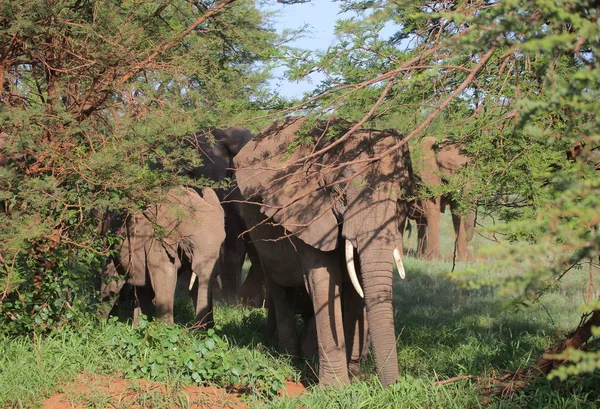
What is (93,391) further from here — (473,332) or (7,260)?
(473,332)

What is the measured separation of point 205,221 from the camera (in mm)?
9039

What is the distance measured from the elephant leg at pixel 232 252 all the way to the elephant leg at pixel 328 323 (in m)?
5.32

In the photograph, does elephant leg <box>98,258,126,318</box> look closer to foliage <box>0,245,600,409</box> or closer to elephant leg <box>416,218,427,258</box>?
foliage <box>0,245,600,409</box>

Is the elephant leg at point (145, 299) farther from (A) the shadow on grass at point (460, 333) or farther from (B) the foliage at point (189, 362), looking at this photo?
(A) the shadow on grass at point (460, 333)

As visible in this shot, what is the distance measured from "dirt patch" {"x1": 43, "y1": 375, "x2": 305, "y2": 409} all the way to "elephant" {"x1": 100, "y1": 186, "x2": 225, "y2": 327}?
182cm

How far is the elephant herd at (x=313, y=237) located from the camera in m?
6.57

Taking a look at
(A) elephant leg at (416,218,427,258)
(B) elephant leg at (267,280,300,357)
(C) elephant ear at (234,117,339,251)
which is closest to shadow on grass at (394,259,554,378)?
(B) elephant leg at (267,280,300,357)

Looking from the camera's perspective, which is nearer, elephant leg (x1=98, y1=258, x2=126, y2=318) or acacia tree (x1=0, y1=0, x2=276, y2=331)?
acacia tree (x1=0, y1=0, x2=276, y2=331)

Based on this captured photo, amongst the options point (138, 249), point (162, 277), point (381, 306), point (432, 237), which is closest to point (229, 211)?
point (138, 249)

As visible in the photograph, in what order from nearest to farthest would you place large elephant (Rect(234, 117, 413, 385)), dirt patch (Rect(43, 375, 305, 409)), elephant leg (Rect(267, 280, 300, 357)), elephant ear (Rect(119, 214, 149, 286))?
1. dirt patch (Rect(43, 375, 305, 409))
2. large elephant (Rect(234, 117, 413, 385))
3. elephant leg (Rect(267, 280, 300, 357))
4. elephant ear (Rect(119, 214, 149, 286))

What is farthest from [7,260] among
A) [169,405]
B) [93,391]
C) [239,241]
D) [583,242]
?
[239,241]

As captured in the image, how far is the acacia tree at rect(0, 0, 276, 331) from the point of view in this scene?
6.70 metres

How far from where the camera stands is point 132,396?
20.5 feet

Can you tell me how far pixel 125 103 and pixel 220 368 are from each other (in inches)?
101
